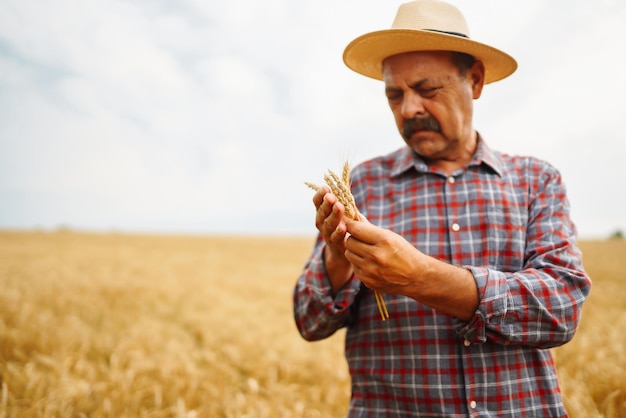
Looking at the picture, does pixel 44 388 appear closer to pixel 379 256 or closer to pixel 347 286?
pixel 347 286

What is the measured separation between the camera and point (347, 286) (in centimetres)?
214

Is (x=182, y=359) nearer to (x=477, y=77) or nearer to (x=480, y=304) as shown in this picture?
(x=480, y=304)

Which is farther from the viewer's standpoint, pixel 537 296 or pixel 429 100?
pixel 429 100

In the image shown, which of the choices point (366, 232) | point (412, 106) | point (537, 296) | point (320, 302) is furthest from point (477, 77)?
point (320, 302)

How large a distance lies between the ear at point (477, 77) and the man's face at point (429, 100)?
33 mm

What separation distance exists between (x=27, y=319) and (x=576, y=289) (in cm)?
575

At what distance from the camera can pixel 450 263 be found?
2.05m

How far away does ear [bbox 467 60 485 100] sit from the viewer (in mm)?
2248

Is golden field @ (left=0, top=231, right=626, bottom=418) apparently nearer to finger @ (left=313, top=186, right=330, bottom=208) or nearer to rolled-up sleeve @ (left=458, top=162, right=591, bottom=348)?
rolled-up sleeve @ (left=458, top=162, right=591, bottom=348)

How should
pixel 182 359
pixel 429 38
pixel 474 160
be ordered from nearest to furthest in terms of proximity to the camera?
pixel 429 38 < pixel 474 160 < pixel 182 359

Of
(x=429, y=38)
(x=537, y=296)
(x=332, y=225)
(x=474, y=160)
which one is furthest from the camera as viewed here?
(x=474, y=160)

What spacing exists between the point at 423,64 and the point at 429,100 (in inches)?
6.7

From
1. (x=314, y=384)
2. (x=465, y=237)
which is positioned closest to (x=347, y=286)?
(x=465, y=237)

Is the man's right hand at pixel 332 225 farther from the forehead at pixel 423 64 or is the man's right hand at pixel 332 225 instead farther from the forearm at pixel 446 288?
the forehead at pixel 423 64
